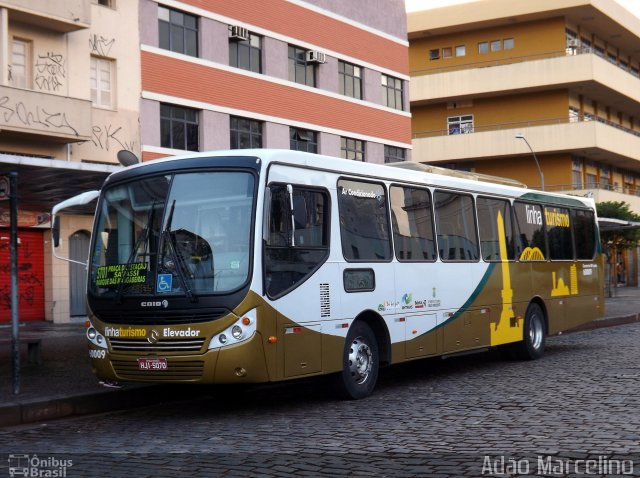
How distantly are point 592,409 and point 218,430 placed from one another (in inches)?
153

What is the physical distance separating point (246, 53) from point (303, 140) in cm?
423

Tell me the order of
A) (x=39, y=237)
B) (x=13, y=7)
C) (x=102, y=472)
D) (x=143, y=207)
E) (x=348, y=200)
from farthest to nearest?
(x=39, y=237) → (x=13, y=7) → (x=348, y=200) → (x=143, y=207) → (x=102, y=472)

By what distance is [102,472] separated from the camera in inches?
293

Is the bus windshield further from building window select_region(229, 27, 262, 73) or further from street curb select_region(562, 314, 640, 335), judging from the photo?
building window select_region(229, 27, 262, 73)

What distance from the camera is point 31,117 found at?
24781mm

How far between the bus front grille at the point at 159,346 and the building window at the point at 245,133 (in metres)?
22.0

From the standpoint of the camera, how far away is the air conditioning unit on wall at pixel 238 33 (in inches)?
1277

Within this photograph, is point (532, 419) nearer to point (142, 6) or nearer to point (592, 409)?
point (592, 409)

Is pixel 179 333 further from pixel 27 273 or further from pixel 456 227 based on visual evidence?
pixel 27 273

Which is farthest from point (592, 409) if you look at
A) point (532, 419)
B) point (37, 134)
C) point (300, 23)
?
point (300, 23)

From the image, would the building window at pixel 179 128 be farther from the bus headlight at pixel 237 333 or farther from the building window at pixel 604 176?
the building window at pixel 604 176

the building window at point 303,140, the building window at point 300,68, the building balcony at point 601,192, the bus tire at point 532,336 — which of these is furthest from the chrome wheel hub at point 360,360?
the building balcony at point 601,192

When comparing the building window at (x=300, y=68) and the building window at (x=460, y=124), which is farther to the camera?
the building window at (x=460, y=124)

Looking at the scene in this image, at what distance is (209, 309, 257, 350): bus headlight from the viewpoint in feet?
32.9
